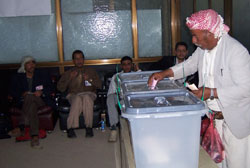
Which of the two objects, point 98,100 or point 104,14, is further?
point 104,14

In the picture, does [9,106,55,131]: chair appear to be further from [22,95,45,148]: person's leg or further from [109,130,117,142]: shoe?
[109,130,117,142]: shoe

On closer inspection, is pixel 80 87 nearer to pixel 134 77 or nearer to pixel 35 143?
pixel 35 143

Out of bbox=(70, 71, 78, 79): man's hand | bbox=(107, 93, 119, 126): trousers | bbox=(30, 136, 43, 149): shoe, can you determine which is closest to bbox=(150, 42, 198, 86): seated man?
bbox=(107, 93, 119, 126): trousers

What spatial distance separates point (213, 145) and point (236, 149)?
0.17m

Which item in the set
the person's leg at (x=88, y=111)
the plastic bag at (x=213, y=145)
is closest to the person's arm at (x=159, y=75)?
the plastic bag at (x=213, y=145)

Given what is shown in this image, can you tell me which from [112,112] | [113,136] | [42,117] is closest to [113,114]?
[112,112]

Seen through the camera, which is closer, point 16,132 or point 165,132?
point 165,132

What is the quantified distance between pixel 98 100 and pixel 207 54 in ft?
8.75

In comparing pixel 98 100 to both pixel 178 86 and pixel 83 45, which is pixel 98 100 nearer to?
pixel 83 45

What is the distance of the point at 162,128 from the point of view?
4.87 feet

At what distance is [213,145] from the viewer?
1980 millimetres

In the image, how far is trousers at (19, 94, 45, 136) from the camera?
4.08m

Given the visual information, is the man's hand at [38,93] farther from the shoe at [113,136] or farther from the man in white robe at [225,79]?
the man in white robe at [225,79]

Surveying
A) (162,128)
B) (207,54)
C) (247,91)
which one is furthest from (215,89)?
(162,128)
